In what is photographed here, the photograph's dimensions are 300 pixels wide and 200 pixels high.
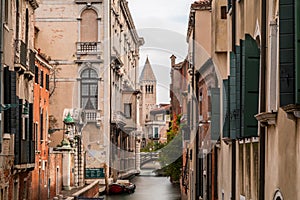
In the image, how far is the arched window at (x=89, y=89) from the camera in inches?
1377

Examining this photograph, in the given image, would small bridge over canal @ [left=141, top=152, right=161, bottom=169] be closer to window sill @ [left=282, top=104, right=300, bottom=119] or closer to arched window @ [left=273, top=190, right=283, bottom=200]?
arched window @ [left=273, top=190, right=283, bottom=200]

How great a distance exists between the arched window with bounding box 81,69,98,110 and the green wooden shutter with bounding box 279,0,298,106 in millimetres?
29466

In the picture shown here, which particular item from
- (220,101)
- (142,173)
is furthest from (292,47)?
(142,173)

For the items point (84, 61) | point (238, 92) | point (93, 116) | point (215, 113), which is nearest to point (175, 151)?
point (93, 116)

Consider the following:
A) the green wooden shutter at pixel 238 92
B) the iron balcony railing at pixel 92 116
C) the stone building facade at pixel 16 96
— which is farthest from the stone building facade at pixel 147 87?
the green wooden shutter at pixel 238 92

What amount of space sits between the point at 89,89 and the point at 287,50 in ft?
98.0

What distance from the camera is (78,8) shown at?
34.8 metres

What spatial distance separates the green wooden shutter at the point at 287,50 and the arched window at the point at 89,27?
29616mm

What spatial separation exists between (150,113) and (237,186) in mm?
83267

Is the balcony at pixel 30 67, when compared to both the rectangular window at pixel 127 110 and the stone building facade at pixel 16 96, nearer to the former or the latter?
the stone building facade at pixel 16 96

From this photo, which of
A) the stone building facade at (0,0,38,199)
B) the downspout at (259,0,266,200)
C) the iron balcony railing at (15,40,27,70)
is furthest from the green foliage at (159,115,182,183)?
the downspout at (259,0,266,200)

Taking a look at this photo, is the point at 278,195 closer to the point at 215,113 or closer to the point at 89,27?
the point at 215,113

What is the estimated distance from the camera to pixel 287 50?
567cm

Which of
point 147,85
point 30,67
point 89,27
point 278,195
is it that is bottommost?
point 278,195
